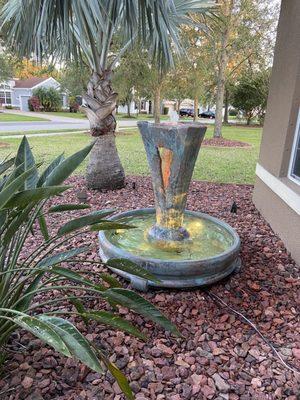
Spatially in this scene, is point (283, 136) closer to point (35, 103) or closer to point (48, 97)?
point (48, 97)

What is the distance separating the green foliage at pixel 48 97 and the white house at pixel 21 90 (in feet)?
6.84

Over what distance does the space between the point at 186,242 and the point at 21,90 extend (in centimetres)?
4644

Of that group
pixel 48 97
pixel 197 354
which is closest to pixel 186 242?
pixel 197 354

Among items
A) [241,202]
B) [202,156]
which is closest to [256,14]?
[202,156]

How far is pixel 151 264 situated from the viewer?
8.98 feet

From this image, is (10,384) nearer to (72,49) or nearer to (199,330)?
(199,330)

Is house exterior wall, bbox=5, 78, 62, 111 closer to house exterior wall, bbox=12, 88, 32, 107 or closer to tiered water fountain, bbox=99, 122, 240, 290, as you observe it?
house exterior wall, bbox=12, 88, 32, 107

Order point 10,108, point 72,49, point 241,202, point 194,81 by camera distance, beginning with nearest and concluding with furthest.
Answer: point 72,49, point 241,202, point 194,81, point 10,108

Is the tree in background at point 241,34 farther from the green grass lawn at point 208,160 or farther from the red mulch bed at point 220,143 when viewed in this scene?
the green grass lawn at point 208,160

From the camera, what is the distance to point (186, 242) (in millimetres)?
3455

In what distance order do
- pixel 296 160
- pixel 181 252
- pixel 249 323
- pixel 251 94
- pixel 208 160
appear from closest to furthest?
pixel 249 323
pixel 181 252
pixel 296 160
pixel 208 160
pixel 251 94

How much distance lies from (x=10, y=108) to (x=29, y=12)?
4538 cm

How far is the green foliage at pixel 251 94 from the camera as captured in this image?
2184 cm

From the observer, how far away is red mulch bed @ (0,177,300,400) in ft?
6.06
